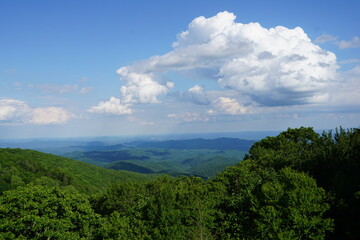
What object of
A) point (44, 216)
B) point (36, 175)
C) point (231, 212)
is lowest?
point (36, 175)

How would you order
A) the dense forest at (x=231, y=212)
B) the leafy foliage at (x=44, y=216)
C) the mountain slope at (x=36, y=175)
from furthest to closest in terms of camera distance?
1. the mountain slope at (x=36, y=175)
2. the leafy foliage at (x=44, y=216)
3. the dense forest at (x=231, y=212)

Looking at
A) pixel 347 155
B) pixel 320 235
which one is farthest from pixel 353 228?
pixel 347 155

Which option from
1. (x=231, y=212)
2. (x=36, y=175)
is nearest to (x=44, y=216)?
(x=231, y=212)

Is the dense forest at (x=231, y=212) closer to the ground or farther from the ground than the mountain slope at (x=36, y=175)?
farther from the ground

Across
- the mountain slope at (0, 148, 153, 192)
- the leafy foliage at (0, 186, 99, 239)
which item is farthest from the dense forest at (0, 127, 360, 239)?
the mountain slope at (0, 148, 153, 192)

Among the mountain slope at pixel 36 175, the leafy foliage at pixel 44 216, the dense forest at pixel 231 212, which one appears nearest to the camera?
the dense forest at pixel 231 212

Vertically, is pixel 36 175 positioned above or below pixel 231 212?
below

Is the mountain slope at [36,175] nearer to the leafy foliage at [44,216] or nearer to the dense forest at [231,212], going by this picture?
the leafy foliage at [44,216]

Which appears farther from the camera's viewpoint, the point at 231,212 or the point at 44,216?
the point at 231,212

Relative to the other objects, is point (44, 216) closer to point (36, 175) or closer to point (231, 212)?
point (231, 212)

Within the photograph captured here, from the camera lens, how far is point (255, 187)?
42.7m

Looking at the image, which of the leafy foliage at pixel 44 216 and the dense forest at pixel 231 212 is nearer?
the dense forest at pixel 231 212

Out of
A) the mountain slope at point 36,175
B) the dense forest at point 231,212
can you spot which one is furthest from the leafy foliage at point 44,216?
the mountain slope at point 36,175

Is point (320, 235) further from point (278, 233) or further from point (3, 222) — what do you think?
point (3, 222)
